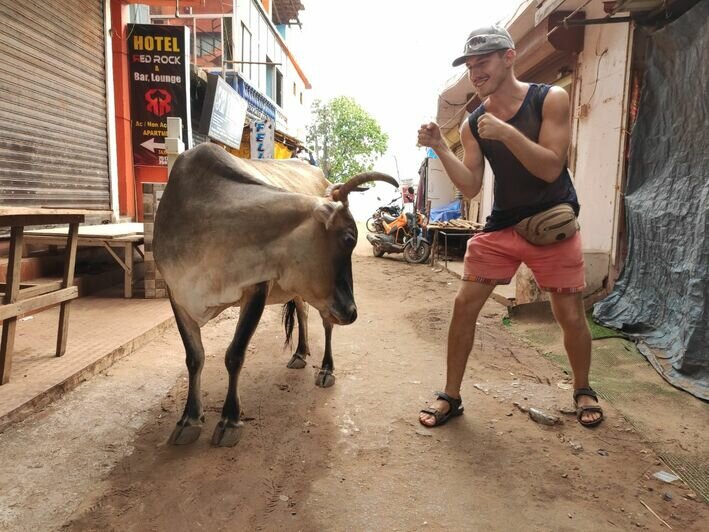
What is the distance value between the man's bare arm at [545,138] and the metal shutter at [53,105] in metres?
5.63

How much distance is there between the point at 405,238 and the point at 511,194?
951 centimetres

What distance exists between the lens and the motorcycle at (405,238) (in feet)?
37.3

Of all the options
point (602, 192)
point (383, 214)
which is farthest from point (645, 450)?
point (383, 214)

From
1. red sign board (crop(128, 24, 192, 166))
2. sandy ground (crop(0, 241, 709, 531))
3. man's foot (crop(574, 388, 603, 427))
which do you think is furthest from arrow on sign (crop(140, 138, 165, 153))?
man's foot (crop(574, 388, 603, 427))

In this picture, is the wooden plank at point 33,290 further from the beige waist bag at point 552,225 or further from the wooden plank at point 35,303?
the beige waist bag at point 552,225

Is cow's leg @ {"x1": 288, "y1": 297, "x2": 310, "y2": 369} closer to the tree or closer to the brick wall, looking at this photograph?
the brick wall

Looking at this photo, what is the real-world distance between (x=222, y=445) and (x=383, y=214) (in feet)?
37.6

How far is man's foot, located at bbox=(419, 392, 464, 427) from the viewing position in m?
2.78

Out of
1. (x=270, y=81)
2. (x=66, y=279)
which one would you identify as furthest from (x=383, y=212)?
(x=66, y=279)

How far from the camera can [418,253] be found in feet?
37.4

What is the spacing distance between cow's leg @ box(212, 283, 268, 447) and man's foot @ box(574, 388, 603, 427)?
6.35 feet

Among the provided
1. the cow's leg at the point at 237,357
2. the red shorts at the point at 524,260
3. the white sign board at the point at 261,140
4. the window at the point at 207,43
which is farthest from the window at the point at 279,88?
the cow's leg at the point at 237,357

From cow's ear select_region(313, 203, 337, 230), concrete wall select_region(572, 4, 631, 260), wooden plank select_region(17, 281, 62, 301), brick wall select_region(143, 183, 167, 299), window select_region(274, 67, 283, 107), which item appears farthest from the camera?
window select_region(274, 67, 283, 107)

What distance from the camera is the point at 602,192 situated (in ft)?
17.6
